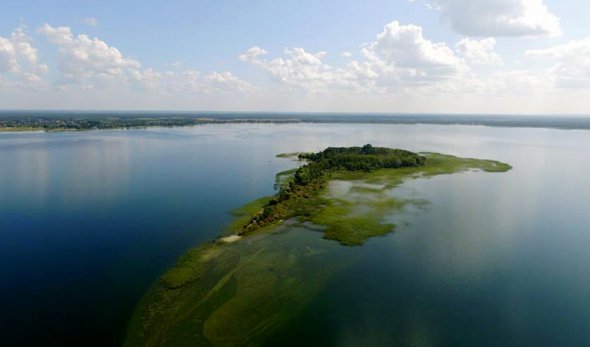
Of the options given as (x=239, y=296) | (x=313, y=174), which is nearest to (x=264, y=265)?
(x=239, y=296)

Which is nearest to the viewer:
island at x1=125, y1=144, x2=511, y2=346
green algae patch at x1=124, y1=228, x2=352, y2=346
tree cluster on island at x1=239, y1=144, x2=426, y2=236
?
green algae patch at x1=124, y1=228, x2=352, y2=346

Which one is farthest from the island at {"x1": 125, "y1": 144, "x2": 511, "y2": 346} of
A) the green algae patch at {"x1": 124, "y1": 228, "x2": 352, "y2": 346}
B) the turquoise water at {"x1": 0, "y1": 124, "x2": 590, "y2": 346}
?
the turquoise water at {"x1": 0, "y1": 124, "x2": 590, "y2": 346}

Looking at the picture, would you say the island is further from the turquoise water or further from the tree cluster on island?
the turquoise water

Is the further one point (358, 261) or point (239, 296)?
point (358, 261)

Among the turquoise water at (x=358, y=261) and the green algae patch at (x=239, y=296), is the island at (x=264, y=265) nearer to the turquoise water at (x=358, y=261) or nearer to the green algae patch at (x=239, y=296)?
the green algae patch at (x=239, y=296)

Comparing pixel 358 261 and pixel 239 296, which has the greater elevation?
pixel 358 261

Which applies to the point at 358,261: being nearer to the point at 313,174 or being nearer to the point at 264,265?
the point at 264,265
